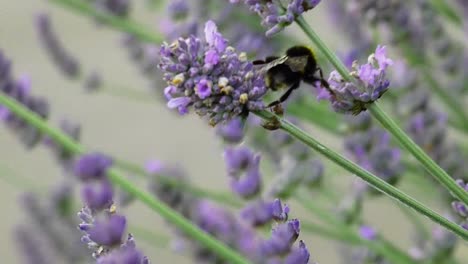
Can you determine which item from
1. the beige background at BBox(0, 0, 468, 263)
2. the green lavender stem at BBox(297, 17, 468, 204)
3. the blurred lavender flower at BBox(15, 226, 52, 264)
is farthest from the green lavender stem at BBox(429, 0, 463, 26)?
the beige background at BBox(0, 0, 468, 263)

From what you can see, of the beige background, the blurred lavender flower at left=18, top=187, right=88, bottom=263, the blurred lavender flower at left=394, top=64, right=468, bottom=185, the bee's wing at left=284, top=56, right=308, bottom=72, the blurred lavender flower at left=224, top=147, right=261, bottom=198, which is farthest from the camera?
the beige background

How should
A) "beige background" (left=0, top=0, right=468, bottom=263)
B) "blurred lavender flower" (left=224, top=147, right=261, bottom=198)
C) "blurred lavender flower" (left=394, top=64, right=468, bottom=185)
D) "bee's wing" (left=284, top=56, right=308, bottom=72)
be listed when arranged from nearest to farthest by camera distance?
"bee's wing" (left=284, top=56, right=308, bottom=72)
"blurred lavender flower" (left=224, top=147, right=261, bottom=198)
"blurred lavender flower" (left=394, top=64, right=468, bottom=185)
"beige background" (left=0, top=0, right=468, bottom=263)

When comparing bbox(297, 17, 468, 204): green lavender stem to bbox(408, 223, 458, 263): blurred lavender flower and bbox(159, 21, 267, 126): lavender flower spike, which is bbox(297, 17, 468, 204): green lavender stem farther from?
bbox(408, 223, 458, 263): blurred lavender flower

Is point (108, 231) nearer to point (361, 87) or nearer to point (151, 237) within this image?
point (361, 87)

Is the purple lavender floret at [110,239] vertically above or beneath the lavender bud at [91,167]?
beneath

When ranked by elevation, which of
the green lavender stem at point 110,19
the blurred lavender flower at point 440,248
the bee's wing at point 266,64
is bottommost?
the bee's wing at point 266,64

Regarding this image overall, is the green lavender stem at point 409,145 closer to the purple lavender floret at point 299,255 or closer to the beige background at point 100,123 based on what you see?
the purple lavender floret at point 299,255

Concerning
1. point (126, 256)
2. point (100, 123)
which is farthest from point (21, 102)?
point (100, 123)

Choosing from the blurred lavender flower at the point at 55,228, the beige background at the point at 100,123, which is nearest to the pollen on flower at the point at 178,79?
the blurred lavender flower at the point at 55,228
